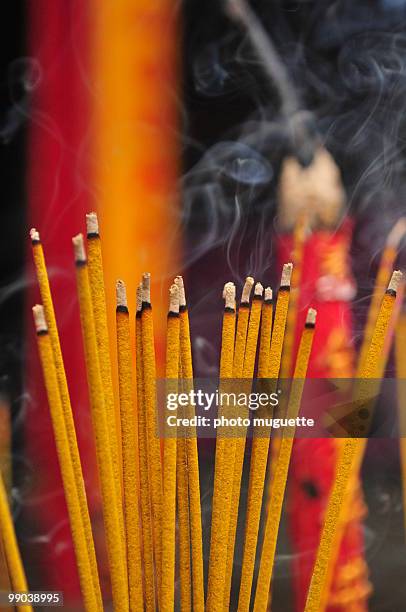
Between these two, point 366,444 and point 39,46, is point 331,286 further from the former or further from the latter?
point 39,46

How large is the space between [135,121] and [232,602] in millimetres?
967

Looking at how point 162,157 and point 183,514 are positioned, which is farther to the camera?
point 162,157

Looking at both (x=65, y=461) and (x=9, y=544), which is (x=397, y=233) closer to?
(x=65, y=461)

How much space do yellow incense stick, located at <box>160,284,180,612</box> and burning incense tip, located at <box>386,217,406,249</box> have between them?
656mm

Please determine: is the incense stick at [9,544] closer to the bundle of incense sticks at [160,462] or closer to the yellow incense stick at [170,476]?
the bundle of incense sticks at [160,462]

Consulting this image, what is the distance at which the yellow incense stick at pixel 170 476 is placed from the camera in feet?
3.48

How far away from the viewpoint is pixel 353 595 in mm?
1563

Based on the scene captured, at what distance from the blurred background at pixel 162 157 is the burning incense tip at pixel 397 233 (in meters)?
0.02

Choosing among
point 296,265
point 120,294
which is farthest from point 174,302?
point 296,265

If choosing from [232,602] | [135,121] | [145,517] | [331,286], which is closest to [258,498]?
[145,517]

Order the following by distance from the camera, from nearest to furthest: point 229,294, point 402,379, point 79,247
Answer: point 79,247 → point 229,294 → point 402,379

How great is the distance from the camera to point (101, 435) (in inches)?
40.9

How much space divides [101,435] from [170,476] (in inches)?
4.7

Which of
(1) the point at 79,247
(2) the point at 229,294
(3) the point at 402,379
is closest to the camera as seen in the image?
(1) the point at 79,247
